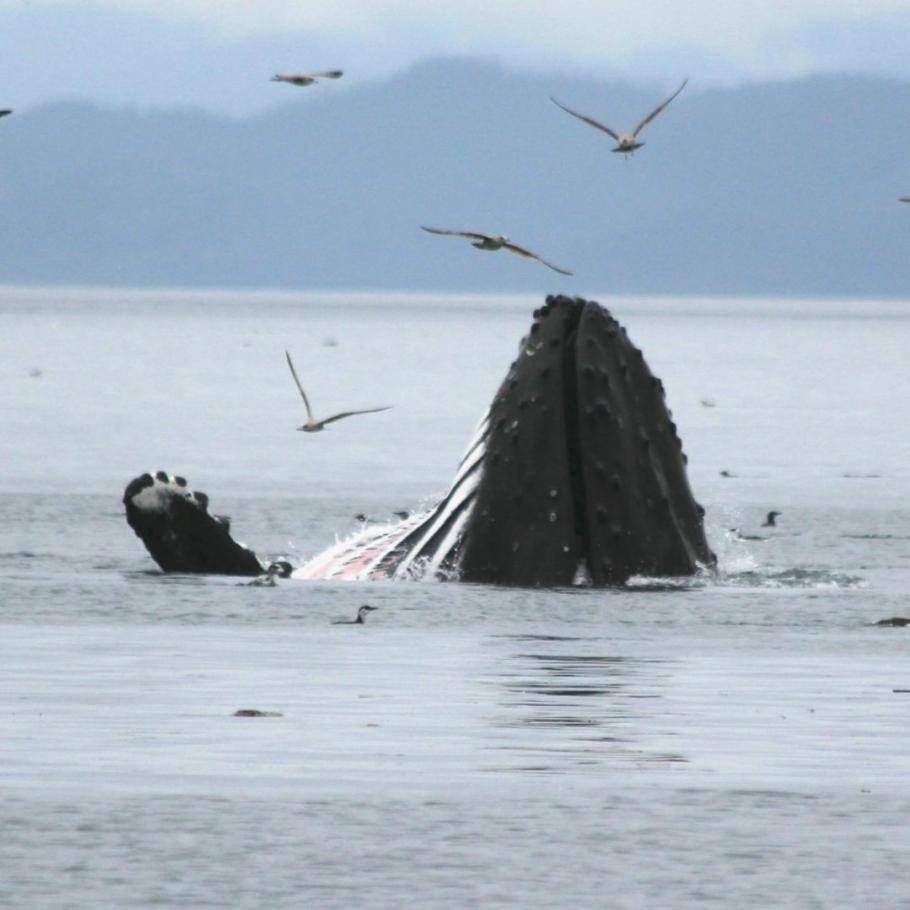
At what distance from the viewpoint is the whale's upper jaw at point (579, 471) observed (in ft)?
56.9

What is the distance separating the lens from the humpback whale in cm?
1733

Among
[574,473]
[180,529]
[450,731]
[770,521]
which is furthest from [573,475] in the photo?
[770,521]

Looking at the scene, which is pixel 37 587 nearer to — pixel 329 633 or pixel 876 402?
pixel 329 633

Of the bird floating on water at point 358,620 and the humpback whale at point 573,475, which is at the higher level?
the humpback whale at point 573,475

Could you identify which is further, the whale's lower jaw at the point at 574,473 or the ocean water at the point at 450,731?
the whale's lower jaw at the point at 574,473

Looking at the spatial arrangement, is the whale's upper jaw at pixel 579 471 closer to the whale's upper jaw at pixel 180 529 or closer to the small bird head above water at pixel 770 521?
the whale's upper jaw at pixel 180 529

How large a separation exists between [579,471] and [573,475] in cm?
4

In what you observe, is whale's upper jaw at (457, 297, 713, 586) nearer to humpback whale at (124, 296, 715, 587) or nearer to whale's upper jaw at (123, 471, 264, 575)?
humpback whale at (124, 296, 715, 587)

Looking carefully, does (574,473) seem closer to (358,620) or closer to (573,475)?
(573,475)

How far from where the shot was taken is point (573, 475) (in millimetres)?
17562

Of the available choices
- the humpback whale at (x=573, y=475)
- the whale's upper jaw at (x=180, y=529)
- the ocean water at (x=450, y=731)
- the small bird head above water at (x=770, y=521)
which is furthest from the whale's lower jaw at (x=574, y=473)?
the small bird head above water at (x=770, y=521)

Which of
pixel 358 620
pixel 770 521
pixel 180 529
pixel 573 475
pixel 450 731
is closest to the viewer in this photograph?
pixel 450 731

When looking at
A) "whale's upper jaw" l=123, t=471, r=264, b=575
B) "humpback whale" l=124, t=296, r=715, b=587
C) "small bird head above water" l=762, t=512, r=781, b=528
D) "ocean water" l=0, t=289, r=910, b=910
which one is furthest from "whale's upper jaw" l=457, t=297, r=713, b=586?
"small bird head above water" l=762, t=512, r=781, b=528

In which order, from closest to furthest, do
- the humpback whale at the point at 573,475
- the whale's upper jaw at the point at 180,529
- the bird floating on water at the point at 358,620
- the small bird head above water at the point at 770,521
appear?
1. the humpback whale at the point at 573,475
2. the bird floating on water at the point at 358,620
3. the whale's upper jaw at the point at 180,529
4. the small bird head above water at the point at 770,521
